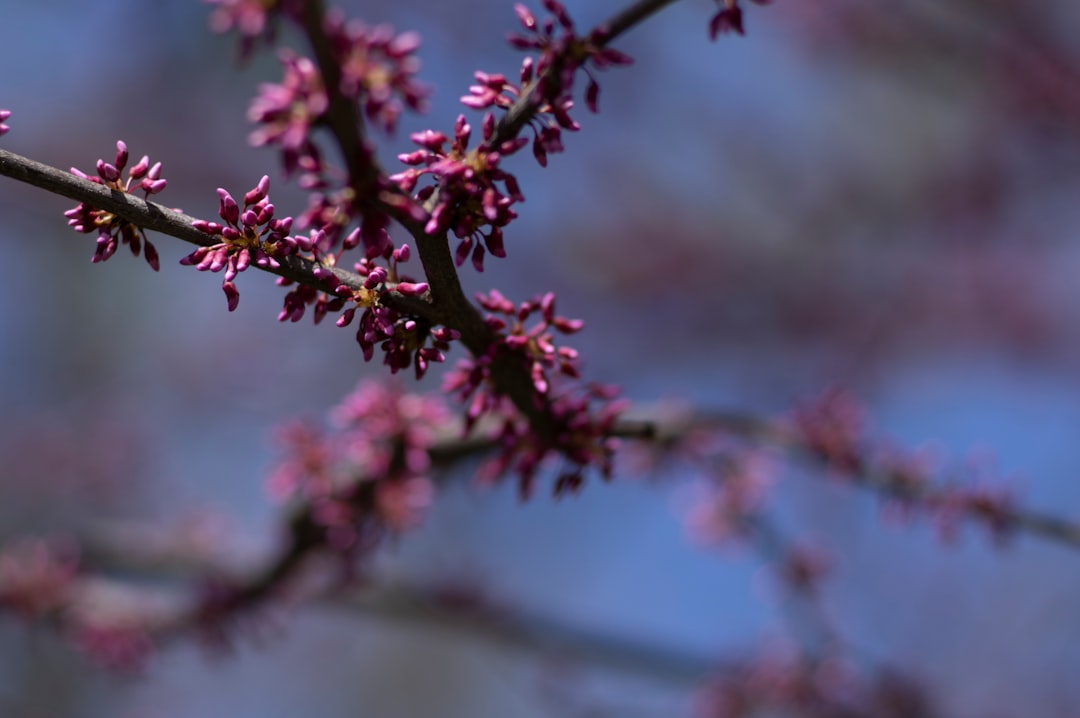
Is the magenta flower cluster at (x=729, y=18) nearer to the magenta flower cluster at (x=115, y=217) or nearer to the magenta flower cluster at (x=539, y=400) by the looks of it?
the magenta flower cluster at (x=539, y=400)

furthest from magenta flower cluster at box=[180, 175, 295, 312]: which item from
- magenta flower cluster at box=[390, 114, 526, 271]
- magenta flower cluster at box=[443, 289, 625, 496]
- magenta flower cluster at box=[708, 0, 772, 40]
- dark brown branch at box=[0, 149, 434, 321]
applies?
magenta flower cluster at box=[708, 0, 772, 40]

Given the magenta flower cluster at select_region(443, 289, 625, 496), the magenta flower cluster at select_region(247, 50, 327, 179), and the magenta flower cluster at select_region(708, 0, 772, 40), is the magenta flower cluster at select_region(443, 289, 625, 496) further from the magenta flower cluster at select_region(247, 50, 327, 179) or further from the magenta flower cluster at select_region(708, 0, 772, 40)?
the magenta flower cluster at select_region(708, 0, 772, 40)

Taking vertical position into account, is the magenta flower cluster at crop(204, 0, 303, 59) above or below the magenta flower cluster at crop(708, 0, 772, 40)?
below

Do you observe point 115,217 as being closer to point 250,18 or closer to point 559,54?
point 250,18

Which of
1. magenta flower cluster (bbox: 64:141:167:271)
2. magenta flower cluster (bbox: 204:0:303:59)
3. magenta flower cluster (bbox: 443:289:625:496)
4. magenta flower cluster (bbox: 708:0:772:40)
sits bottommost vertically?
magenta flower cluster (bbox: 64:141:167:271)

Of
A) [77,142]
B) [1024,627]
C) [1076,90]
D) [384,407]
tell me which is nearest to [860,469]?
[384,407]

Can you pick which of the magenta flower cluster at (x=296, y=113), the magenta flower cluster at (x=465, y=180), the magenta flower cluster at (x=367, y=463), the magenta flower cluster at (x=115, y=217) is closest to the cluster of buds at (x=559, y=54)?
the magenta flower cluster at (x=465, y=180)

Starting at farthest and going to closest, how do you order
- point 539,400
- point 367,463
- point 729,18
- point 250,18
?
Answer: 1. point 367,463
2. point 539,400
3. point 729,18
4. point 250,18

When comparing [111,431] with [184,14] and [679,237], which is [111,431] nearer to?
[184,14]

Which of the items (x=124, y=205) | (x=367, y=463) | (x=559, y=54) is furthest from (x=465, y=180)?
(x=367, y=463)

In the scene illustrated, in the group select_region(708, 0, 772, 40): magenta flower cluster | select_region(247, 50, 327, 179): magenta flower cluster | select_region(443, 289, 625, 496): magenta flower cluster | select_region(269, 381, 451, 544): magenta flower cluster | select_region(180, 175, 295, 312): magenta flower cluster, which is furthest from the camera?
select_region(269, 381, 451, 544): magenta flower cluster
